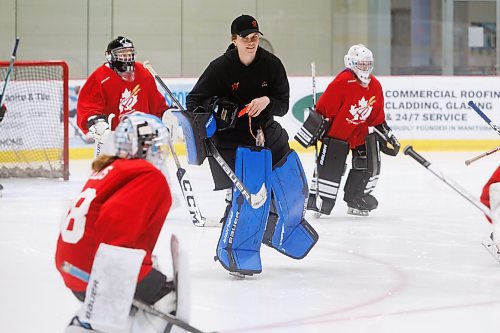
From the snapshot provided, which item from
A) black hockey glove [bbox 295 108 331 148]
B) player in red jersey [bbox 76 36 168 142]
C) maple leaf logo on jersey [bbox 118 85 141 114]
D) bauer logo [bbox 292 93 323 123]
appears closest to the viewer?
player in red jersey [bbox 76 36 168 142]

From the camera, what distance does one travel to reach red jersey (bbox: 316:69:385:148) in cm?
629

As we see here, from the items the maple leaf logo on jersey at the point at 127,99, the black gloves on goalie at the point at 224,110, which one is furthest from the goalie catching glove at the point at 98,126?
the black gloves on goalie at the point at 224,110

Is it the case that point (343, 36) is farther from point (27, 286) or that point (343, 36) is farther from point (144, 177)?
point (144, 177)

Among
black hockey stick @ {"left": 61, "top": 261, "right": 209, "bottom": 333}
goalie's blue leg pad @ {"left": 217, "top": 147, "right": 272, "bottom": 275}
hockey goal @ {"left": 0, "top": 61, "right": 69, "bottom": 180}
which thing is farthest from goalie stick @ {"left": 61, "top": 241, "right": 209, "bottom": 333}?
hockey goal @ {"left": 0, "top": 61, "right": 69, "bottom": 180}

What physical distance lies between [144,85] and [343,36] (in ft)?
18.7

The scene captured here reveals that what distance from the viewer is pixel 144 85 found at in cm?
619

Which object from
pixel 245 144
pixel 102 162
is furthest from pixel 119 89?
pixel 102 162

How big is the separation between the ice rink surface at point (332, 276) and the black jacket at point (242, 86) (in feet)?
2.01

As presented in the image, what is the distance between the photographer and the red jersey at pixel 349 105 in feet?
20.6

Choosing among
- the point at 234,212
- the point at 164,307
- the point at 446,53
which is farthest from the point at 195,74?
the point at 164,307

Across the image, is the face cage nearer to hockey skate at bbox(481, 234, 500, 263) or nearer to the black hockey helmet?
the black hockey helmet

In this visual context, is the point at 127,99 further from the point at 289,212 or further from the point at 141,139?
the point at 141,139

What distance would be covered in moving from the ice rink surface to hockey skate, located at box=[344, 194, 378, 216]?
8 centimetres

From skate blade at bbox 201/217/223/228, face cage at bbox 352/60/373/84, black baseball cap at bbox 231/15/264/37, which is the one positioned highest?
black baseball cap at bbox 231/15/264/37
